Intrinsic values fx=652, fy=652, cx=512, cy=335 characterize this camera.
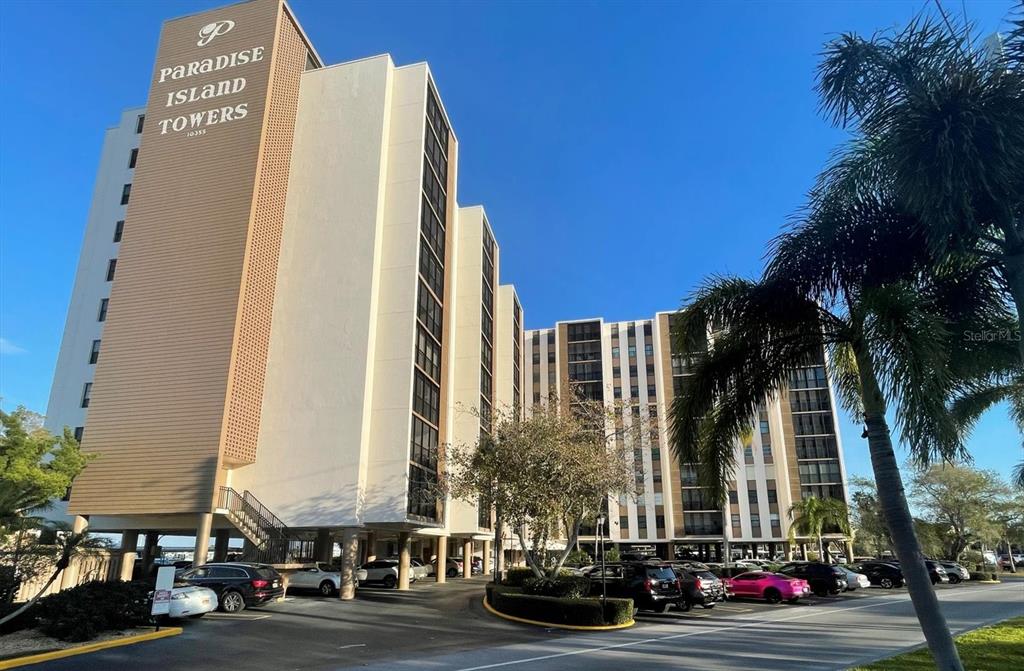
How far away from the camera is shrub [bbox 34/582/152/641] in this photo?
14.8 m

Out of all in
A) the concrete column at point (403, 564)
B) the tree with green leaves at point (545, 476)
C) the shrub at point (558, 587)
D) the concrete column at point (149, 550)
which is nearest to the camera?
the shrub at point (558, 587)

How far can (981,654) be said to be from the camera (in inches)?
481

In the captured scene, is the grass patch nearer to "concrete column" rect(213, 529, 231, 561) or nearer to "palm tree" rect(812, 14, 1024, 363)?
"palm tree" rect(812, 14, 1024, 363)

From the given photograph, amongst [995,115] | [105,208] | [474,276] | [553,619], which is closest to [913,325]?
[995,115]

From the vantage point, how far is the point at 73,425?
3666 centimetres

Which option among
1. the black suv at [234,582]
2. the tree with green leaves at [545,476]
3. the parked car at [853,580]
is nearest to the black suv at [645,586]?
the tree with green leaves at [545,476]

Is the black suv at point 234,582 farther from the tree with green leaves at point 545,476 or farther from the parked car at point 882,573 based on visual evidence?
the parked car at point 882,573

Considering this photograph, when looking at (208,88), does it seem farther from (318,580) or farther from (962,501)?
(962,501)

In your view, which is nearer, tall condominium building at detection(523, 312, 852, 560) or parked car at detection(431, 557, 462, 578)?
parked car at detection(431, 557, 462, 578)

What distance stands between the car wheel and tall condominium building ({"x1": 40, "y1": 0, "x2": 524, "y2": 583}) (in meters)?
6.56

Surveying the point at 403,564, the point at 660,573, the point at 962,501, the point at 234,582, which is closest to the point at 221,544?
the point at 403,564

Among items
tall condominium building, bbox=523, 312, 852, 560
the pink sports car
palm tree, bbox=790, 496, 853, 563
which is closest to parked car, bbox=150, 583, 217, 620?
the pink sports car

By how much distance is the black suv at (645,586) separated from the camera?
75.7 ft

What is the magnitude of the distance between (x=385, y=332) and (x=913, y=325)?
25764mm
